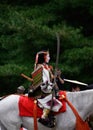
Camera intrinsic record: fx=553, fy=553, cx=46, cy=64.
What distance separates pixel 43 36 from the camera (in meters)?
15.3

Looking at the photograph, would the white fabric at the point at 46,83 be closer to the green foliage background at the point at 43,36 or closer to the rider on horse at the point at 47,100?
the rider on horse at the point at 47,100

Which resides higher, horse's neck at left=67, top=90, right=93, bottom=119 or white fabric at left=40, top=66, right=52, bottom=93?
white fabric at left=40, top=66, right=52, bottom=93

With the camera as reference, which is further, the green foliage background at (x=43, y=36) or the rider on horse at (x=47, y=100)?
the green foliage background at (x=43, y=36)

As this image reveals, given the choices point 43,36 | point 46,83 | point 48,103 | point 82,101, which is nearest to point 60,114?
point 48,103

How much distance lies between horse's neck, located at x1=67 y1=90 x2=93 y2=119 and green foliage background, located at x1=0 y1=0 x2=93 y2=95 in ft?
18.7

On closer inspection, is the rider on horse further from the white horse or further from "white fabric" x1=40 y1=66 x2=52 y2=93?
the white horse

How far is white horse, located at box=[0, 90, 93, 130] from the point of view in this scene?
8953 millimetres

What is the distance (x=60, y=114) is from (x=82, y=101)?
0.42 m

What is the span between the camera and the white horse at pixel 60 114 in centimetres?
895

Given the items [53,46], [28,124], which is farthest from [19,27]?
[28,124]

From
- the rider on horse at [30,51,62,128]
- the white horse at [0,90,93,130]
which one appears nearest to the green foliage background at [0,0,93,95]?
the rider on horse at [30,51,62,128]

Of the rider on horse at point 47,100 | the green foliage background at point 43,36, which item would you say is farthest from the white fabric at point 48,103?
the green foliage background at point 43,36

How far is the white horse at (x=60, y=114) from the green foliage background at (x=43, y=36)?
571cm

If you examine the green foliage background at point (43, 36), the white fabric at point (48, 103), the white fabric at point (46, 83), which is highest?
the white fabric at point (46, 83)
